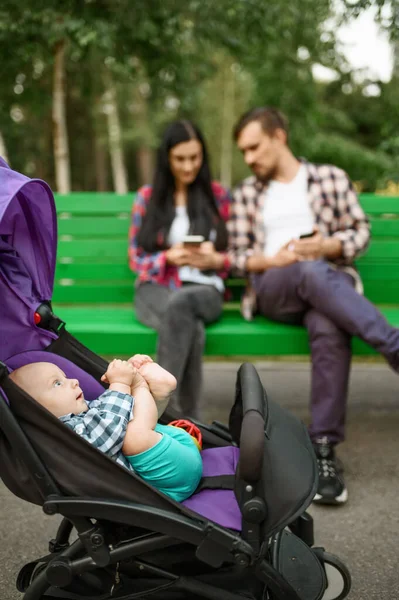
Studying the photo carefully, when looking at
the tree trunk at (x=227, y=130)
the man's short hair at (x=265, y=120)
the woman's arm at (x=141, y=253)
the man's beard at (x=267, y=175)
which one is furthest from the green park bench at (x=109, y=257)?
the tree trunk at (x=227, y=130)

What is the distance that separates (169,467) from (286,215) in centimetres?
229

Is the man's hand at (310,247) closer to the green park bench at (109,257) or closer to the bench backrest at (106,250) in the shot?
the green park bench at (109,257)

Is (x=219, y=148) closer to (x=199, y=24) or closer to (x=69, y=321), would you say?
(x=199, y=24)

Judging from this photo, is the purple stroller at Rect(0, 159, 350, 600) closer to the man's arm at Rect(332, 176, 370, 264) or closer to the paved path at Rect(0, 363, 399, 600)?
the paved path at Rect(0, 363, 399, 600)

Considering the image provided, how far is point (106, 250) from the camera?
4445 millimetres

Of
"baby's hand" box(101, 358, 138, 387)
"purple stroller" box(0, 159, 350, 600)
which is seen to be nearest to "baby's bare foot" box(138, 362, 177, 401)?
"baby's hand" box(101, 358, 138, 387)

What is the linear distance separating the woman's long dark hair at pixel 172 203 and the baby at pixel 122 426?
6.36 feet

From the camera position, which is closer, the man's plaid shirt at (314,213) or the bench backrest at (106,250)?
the man's plaid shirt at (314,213)

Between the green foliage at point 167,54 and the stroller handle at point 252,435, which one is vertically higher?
the green foliage at point 167,54

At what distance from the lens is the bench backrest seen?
14.4ft

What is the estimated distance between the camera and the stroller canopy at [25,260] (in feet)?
7.59

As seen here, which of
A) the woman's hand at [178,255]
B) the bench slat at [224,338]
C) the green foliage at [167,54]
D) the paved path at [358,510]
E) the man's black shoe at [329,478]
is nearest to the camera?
the paved path at [358,510]

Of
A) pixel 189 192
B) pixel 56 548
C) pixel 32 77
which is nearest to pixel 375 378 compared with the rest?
pixel 189 192

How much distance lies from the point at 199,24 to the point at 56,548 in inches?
185
